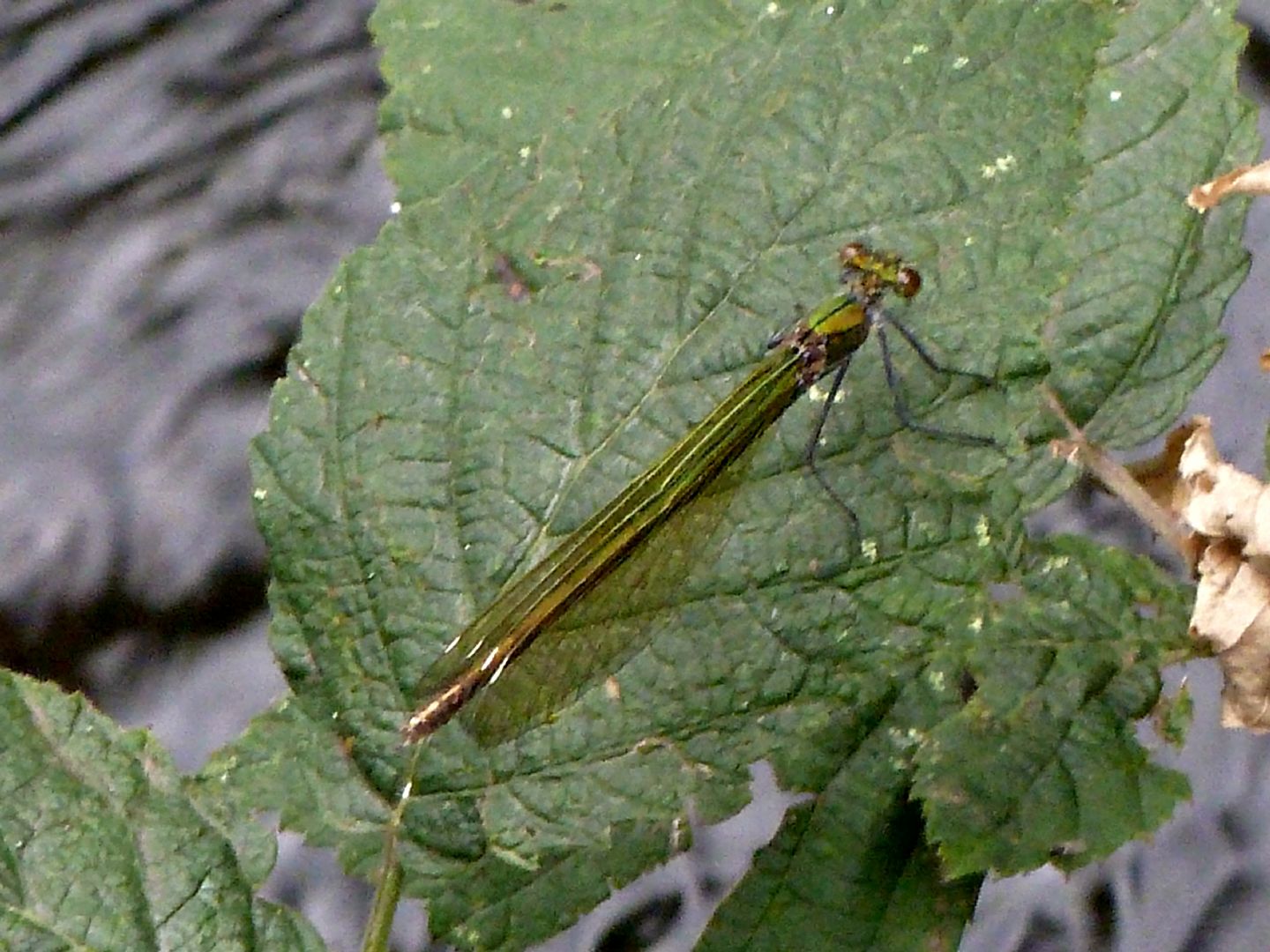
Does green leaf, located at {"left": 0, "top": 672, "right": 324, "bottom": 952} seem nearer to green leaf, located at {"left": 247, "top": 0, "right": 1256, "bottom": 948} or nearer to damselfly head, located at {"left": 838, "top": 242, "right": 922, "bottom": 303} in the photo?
green leaf, located at {"left": 247, "top": 0, "right": 1256, "bottom": 948}

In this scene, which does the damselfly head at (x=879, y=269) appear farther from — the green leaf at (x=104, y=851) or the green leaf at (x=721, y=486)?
the green leaf at (x=104, y=851)

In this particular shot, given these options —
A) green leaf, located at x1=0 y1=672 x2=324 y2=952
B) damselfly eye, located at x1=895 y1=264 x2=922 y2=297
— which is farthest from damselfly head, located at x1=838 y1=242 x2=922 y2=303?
green leaf, located at x1=0 y1=672 x2=324 y2=952

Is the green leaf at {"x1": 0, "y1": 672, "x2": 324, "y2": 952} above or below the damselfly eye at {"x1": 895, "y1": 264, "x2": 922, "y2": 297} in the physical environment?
above

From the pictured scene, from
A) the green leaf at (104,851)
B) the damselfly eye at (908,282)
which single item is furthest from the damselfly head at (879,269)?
the green leaf at (104,851)

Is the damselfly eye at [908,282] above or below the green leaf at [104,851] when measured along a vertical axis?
below

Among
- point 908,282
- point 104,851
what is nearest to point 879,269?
point 908,282

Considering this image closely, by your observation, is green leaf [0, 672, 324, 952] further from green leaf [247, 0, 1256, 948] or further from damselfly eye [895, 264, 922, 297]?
damselfly eye [895, 264, 922, 297]
